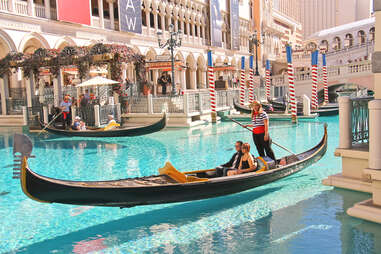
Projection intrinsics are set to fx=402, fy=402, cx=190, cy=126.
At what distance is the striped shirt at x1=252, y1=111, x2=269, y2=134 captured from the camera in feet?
17.4

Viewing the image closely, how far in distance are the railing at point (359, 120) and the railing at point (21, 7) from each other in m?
12.9

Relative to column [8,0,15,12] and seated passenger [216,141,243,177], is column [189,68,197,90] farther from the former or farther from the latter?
seated passenger [216,141,243,177]

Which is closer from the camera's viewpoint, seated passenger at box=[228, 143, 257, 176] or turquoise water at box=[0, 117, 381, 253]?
turquoise water at box=[0, 117, 381, 253]

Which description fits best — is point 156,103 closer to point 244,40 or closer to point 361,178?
point 361,178

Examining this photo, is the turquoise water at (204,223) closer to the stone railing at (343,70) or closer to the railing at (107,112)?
the railing at (107,112)

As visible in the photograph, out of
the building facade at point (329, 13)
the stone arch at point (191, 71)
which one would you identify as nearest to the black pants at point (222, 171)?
the stone arch at point (191, 71)

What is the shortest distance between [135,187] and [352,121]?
8.64 ft

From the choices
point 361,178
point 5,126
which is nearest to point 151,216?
point 361,178

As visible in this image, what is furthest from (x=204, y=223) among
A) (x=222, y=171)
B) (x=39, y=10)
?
(x=39, y=10)

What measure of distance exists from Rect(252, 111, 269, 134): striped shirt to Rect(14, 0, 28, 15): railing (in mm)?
11820

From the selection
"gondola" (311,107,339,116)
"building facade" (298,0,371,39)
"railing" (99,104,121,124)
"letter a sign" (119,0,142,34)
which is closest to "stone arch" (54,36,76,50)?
"letter a sign" (119,0,142,34)

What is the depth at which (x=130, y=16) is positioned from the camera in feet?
62.1

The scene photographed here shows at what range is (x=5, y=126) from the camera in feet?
43.5

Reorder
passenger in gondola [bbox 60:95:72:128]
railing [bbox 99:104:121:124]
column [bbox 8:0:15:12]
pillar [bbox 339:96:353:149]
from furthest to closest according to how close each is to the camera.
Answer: column [bbox 8:0:15:12], railing [bbox 99:104:121:124], passenger in gondola [bbox 60:95:72:128], pillar [bbox 339:96:353:149]
